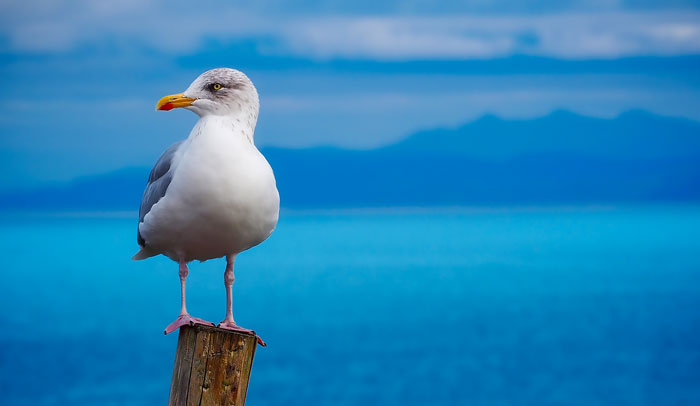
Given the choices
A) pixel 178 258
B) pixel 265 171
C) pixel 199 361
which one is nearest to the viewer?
pixel 199 361

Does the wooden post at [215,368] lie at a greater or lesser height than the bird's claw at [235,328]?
lesser

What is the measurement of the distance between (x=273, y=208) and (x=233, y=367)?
0.81 metres

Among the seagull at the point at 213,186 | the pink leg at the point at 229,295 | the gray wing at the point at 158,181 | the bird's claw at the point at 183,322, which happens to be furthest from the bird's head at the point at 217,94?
the bird's claw at the point at 183,322

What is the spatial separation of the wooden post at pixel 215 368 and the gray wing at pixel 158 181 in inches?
30.3

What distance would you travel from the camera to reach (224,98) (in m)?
3.93

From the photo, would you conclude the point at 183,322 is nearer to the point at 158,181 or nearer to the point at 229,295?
the point at 229,295

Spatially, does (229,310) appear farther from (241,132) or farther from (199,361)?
(241,132)

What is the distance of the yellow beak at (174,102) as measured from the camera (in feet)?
12.9

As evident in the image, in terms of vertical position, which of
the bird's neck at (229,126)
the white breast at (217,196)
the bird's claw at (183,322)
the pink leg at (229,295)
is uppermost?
the bird's neck at (229,126)

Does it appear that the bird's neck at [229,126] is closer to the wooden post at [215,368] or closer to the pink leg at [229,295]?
the pink leg at [229,295]

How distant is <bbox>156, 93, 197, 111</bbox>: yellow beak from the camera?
155 inches

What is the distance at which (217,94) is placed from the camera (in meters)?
3.93

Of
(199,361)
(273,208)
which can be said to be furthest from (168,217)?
(199,361)

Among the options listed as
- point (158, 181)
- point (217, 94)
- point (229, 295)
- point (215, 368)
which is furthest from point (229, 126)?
point (215, 368)
